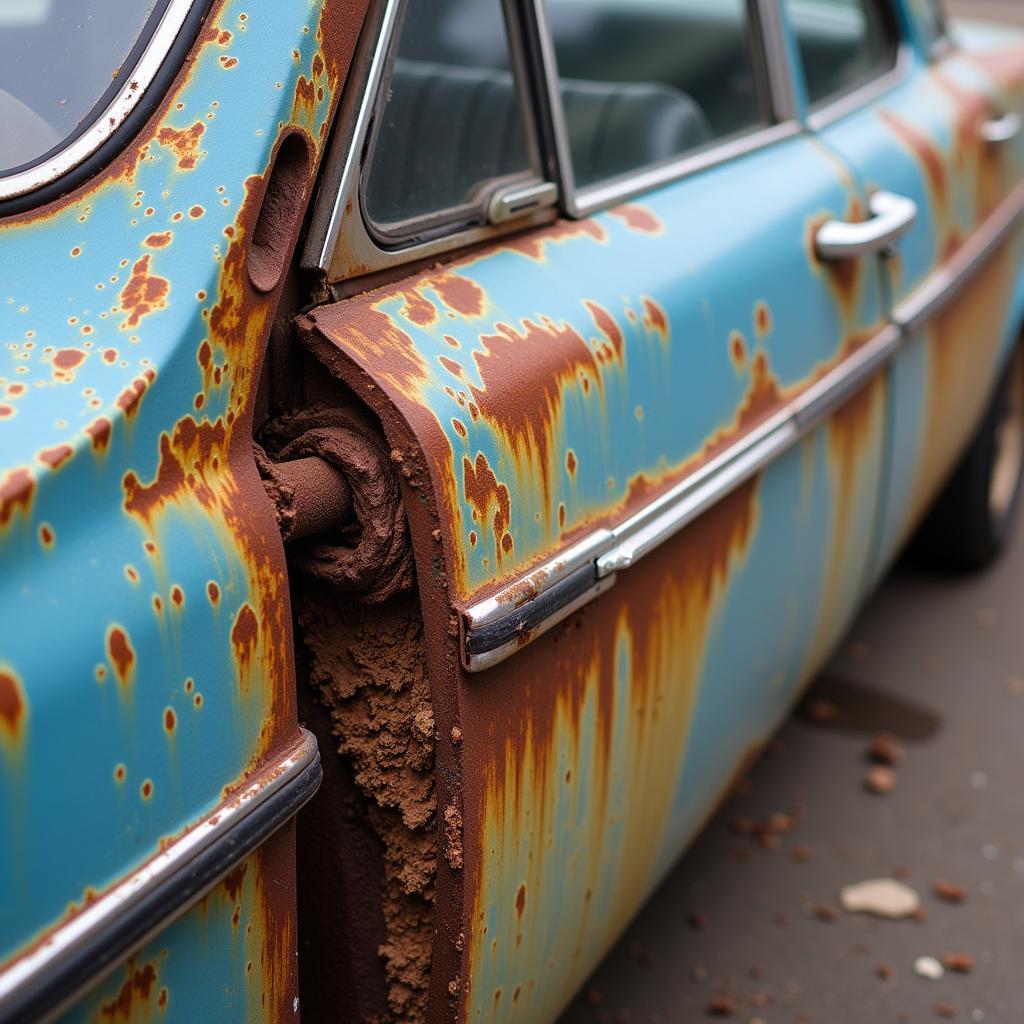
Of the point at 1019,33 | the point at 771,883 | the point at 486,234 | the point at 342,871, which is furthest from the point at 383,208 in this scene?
the point at 1019,33

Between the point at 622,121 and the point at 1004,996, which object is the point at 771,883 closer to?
the point at 1004,996

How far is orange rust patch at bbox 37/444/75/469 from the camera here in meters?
0.96

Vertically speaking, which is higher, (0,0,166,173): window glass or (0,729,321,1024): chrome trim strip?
(0,0,166,173): window glass

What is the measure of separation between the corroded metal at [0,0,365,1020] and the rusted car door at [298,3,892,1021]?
0.13 m

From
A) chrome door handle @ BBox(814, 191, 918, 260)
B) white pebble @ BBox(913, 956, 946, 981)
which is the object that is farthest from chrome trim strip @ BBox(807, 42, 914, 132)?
white pebble @ BBox(913, 956, 946, 981)

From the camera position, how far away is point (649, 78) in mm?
2221

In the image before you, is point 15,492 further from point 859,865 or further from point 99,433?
point 859,865

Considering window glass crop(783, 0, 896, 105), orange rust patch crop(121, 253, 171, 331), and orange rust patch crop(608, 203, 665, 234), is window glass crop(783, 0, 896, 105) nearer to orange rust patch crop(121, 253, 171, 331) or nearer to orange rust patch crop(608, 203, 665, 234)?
orange rust patch crop(608, 203, 665, 234)

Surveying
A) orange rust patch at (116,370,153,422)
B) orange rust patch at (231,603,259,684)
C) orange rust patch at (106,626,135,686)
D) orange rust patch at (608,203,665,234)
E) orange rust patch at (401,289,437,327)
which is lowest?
orange rust patch at (231,603,259,684)

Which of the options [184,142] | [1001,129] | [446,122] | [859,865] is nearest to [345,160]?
[184,142]

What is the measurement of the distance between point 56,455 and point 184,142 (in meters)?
0.36

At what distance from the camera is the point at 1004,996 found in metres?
2.21

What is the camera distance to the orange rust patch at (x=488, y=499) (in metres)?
1.23

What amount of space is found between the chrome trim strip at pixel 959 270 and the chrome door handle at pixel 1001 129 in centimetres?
16
